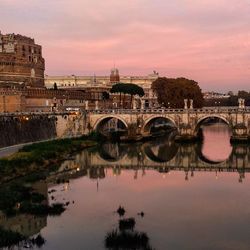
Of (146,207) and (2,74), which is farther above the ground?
(2,74)

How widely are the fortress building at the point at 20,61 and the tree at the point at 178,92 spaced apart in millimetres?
15672

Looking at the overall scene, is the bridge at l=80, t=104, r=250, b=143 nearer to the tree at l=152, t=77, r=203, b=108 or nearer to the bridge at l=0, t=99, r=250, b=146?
the bridge at l=0, t=99, r=250, b=146

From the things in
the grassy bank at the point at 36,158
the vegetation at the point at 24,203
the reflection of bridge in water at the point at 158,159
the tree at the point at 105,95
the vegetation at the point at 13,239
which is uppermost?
the tree at the point at 105,95

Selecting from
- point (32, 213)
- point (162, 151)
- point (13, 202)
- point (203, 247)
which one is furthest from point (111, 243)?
point (162, 151)

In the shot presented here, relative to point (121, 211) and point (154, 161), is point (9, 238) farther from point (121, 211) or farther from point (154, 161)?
point (154, 161)

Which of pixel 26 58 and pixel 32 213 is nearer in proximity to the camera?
pixel 32 213

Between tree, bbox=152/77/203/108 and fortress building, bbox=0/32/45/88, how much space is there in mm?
15672

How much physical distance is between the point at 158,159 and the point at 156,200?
549 inches

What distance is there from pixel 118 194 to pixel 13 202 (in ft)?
17.1

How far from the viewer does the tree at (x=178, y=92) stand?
63.4 metres

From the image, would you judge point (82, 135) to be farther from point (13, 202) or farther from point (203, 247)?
point (203, 247)

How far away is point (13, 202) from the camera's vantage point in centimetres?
2203

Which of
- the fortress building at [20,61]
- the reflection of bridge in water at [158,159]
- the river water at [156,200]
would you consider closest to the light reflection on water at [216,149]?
the river water at [156,200]

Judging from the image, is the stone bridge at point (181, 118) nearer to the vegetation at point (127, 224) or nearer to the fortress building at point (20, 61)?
the fortress building at point (20, 61)
